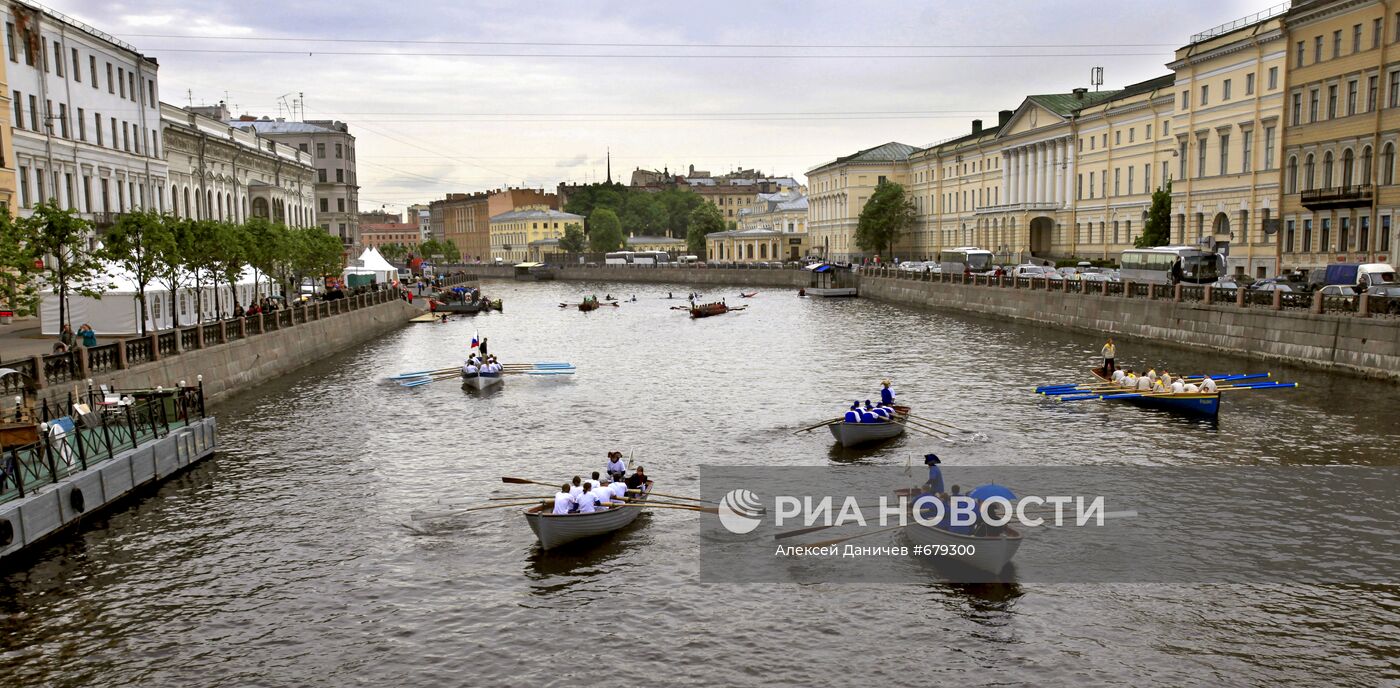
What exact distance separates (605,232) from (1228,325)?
486 feet

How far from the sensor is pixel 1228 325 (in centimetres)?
4394

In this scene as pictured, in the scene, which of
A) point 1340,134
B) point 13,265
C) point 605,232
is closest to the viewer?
point 13,265

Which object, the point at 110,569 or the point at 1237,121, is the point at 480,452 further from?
the point at 1237,121

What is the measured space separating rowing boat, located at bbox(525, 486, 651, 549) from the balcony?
1888 inches

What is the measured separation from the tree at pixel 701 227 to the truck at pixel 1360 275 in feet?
466

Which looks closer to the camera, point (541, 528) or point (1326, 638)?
point (1326, 638)

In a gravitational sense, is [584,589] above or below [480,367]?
below

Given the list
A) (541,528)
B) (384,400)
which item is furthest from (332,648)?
(384,400)

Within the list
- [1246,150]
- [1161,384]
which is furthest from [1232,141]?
[1161,384]

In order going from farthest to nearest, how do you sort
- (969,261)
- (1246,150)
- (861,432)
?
(969,261) < (1246,150) < (861,432)

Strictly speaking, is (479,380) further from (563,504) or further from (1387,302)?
(1387,302)

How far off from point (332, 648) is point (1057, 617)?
11.3m

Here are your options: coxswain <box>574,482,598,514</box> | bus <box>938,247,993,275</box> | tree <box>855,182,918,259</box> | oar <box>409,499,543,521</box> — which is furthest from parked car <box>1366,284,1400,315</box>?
tree <box>855,182,918,259</box>

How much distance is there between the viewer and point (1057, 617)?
1627 centimetres
